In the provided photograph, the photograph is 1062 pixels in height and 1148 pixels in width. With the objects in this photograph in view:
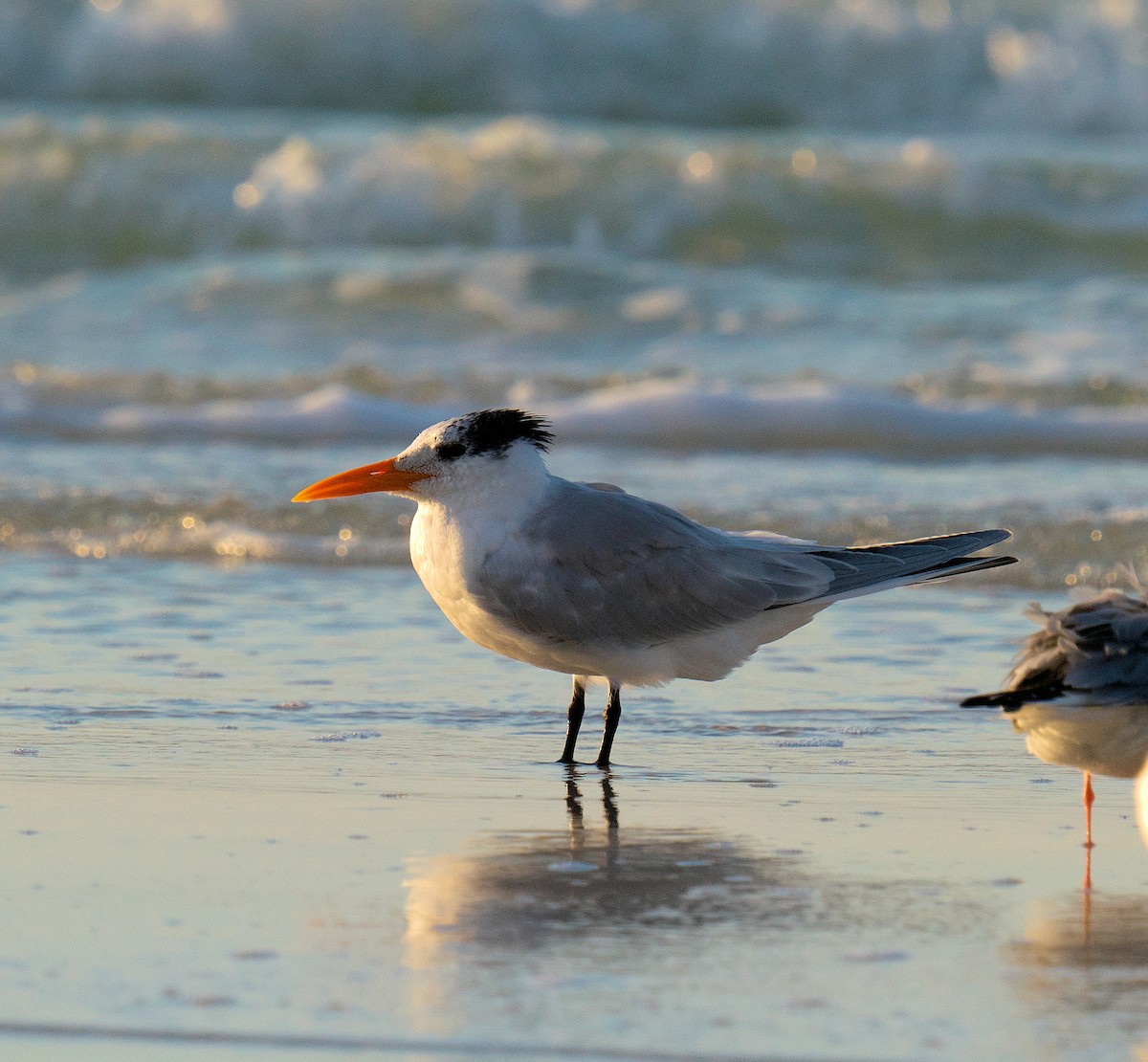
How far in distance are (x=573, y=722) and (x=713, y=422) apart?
426 cm

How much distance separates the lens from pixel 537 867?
3.00 metres

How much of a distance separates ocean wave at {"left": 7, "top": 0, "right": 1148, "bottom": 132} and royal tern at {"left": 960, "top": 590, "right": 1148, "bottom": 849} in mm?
13147

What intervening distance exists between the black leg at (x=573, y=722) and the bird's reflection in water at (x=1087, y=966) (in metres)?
1.17

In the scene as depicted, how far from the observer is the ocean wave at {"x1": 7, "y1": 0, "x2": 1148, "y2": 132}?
15688mm

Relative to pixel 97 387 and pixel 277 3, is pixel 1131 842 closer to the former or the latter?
pixel 97 387

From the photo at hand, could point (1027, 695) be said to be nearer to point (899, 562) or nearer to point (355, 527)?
point (899, 562)

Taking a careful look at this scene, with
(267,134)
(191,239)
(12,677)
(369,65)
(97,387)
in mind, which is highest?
(369,65)

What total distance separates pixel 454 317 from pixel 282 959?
8013 millimetres

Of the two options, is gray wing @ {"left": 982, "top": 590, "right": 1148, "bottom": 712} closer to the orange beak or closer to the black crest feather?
the black crest feather

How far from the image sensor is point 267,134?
13281mm

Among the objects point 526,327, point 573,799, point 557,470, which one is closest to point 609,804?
point 573,799

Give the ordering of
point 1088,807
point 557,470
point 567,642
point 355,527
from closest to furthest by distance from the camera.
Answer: point 1088,807 < point 567,642 < point 355,527 < point 557,470

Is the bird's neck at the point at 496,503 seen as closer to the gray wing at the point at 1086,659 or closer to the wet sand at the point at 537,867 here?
the wet sand at the point at 537,867

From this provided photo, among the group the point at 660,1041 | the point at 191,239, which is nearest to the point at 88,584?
the point at 660,1041
